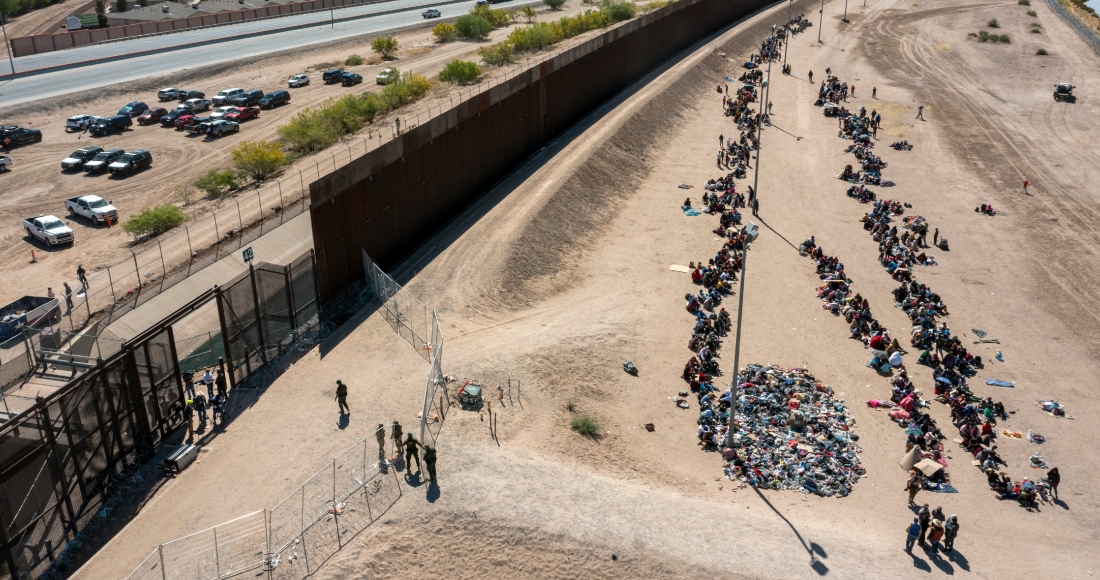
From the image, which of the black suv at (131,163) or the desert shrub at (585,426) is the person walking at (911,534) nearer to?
the desert shrub at (585,426)

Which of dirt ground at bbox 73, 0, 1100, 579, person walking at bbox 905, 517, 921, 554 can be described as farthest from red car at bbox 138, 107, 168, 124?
person walking at bbox 905, 517, 921, 554

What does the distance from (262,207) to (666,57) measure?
43.1m

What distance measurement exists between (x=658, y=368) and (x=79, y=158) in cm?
3777

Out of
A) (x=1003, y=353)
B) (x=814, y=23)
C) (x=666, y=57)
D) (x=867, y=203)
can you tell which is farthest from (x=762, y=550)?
(x=814, y=23)

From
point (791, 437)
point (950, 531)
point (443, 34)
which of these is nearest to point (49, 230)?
point (791, 437)

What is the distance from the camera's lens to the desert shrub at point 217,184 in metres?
40.6

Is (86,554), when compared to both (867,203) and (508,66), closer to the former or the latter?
(867,203)

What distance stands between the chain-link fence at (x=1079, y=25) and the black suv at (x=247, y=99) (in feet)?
251

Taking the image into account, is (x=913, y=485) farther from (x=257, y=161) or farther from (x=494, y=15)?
(x=494, y=15)

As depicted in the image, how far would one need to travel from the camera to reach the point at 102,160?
47656 millimetres

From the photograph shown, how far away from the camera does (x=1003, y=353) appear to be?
29859 millimetres

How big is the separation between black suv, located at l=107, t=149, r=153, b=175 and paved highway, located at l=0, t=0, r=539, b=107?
17.5m

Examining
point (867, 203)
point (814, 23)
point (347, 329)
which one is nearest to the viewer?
point (347, 329)

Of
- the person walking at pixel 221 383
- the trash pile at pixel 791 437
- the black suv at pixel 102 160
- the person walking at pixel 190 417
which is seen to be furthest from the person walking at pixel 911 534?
the black suv at pixel 102 160
